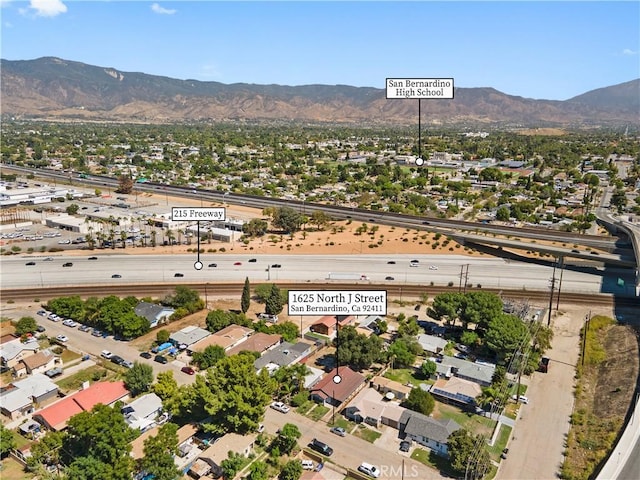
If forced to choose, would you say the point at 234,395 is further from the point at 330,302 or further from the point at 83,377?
the point at 83,377

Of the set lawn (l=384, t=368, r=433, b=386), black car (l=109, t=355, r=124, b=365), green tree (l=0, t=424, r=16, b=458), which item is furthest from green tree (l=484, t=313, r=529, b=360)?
green tree (l=0, t=424, r=16, b=458)

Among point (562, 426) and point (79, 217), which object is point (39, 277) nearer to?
point (79, 217)

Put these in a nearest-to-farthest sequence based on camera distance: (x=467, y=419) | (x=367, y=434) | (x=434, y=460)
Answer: (x=434, y=460), (x=367, y=434), (x=467, y=419)

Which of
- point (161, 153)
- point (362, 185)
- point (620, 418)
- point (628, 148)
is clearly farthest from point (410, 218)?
point (628, 148)

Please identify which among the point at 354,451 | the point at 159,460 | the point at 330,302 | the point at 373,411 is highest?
the point at 330,302

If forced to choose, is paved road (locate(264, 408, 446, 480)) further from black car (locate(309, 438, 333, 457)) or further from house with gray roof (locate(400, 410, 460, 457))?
house with gray roof (locate(400, 410, 460, 457))

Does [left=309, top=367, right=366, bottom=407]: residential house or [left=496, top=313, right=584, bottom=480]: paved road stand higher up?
[left=309, top=367, right=366, bottom=407]: residential house

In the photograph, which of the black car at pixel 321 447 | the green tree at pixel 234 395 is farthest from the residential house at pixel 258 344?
the black car at pixel 321 447

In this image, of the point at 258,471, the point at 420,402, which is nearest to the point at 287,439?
the point at 258,471
